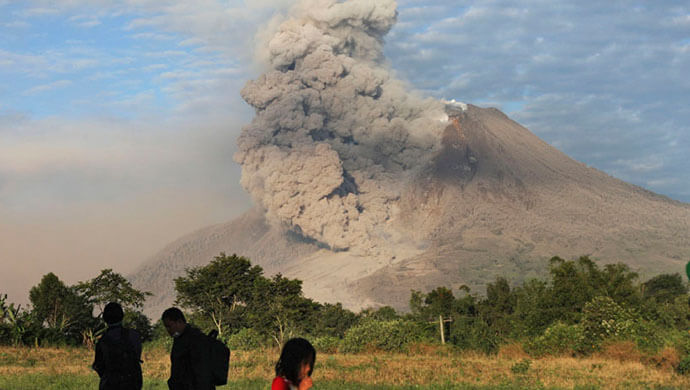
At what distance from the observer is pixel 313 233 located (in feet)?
444

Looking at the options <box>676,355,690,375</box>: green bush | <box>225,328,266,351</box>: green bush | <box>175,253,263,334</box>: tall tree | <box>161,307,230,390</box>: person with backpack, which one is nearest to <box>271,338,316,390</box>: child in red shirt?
<box>161,307,230,390</box>: person with backpack

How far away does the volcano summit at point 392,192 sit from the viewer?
407 feet

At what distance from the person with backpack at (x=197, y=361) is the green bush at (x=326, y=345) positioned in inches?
1371

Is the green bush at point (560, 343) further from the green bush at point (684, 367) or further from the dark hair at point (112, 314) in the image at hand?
the dark hair at point (112, 314)

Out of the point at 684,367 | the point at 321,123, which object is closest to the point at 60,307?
the point at 684,367

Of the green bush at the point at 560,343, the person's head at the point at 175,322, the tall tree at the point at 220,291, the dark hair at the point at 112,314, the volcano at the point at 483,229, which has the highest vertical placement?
the volcano at the point at 483,229

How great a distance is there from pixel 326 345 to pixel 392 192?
107248mm

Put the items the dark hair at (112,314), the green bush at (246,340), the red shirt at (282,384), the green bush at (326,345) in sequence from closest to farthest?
the red shirt at (282,384) < the dark hair at (112,314) < the green bush at (326,345) < the green bush at (246,340)

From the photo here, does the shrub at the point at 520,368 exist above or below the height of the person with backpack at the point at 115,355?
below

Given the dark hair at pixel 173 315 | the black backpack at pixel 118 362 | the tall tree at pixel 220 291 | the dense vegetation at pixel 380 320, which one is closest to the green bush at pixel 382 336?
the dense vegetation at pixel 380 320

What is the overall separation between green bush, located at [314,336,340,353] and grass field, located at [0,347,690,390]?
10.6 m

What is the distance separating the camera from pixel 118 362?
30.1 ft

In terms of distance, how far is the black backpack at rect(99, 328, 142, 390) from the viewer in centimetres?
916

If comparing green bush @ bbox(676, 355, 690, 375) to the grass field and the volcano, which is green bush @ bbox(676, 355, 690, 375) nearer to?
the grass field
